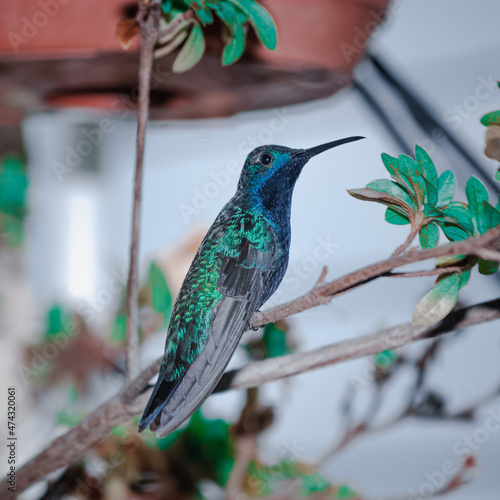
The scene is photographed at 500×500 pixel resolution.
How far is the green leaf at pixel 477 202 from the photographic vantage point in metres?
0.22

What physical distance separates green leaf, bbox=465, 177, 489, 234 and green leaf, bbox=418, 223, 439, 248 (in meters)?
0.02

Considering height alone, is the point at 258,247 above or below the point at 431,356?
above

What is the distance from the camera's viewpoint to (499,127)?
0.22 m

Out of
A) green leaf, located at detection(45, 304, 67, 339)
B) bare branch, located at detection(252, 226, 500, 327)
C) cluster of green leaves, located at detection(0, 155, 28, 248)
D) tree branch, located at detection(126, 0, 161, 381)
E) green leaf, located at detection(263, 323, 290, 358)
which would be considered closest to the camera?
bare branch, located at detection(252, 226, 500, 327)

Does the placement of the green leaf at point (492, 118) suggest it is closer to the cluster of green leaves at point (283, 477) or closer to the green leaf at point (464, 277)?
the green leaf at point (464, 277)

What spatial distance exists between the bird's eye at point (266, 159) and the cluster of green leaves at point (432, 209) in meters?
0.05

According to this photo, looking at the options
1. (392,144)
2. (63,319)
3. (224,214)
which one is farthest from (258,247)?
(63,319)

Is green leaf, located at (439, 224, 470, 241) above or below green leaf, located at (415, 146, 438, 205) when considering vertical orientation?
below

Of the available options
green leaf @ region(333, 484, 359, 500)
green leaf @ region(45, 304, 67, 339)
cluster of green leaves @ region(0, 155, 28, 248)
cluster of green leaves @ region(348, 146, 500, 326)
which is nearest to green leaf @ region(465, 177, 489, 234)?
cluster of green leaves @ region(348, 146, 500, 326)

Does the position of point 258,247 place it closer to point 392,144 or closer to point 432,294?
point 432,294

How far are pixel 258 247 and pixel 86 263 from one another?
92cm

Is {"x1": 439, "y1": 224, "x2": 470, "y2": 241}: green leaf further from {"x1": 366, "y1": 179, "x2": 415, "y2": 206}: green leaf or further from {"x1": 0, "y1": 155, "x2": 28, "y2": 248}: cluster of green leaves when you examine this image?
{"x1": 0, "y1": 155, "x2": 28, "y2": 248}: cluster of green leaves

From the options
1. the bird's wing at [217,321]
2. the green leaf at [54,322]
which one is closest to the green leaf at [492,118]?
the bird's wing at [217,321]

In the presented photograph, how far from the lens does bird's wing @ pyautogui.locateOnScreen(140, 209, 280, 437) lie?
0.20m
